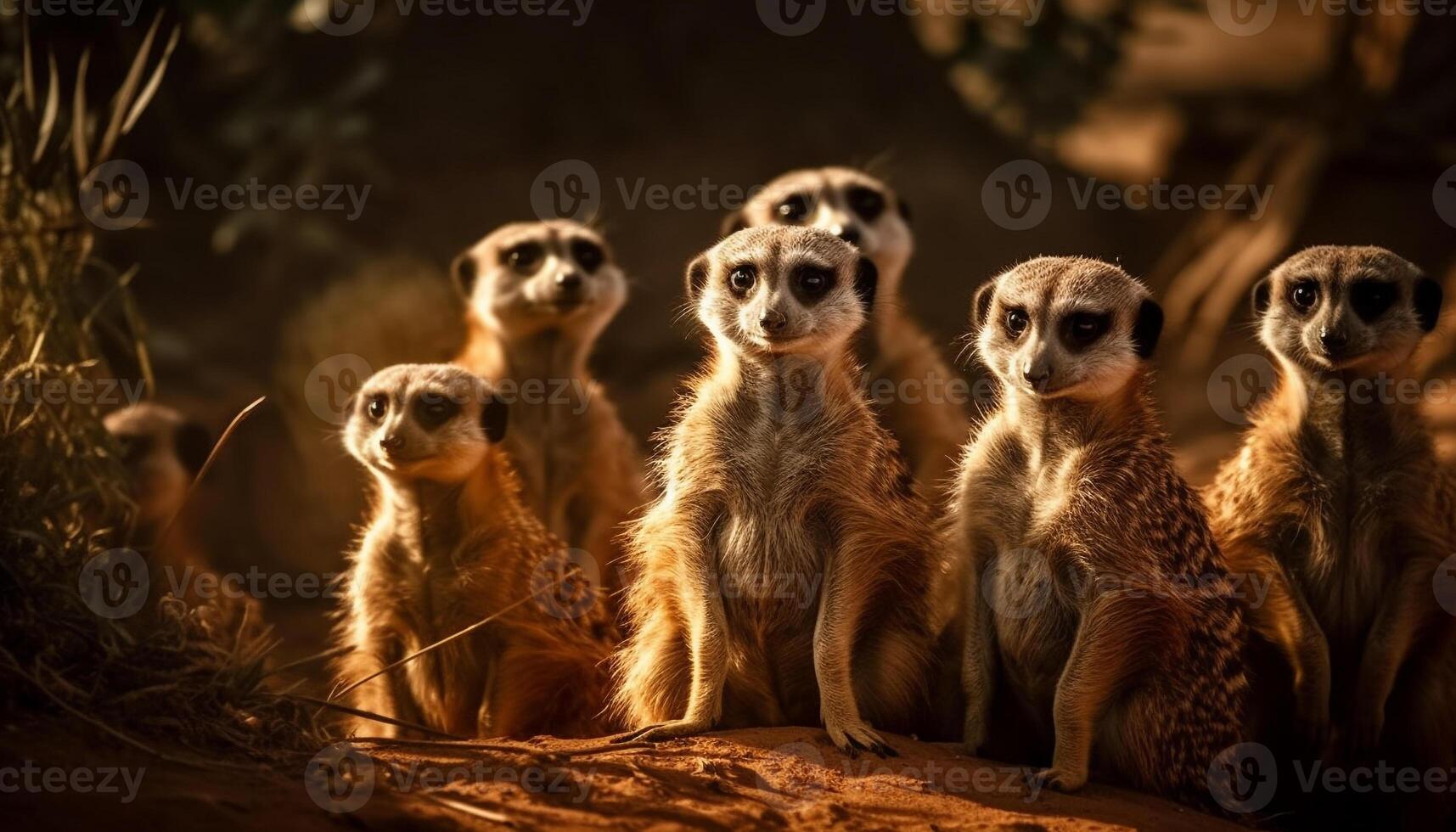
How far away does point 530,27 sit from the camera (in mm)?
8430

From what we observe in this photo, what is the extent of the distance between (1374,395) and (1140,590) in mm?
1087

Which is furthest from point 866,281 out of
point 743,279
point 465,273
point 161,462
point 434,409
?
point 161,462

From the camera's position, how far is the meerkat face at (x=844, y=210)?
18.3 ft

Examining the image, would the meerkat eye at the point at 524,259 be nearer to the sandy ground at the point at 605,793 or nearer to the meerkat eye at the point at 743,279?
the meerkat eye at the point at 743,279

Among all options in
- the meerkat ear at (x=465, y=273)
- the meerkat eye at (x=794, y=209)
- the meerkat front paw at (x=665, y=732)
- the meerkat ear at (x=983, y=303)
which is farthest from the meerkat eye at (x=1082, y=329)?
the meerkat ear at (x=465, y=273)

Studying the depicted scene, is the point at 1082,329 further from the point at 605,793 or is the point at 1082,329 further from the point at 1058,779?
the point at 605,793

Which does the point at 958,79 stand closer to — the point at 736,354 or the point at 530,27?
the point at 530,27

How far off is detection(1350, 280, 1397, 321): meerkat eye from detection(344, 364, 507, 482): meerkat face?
2424 mm

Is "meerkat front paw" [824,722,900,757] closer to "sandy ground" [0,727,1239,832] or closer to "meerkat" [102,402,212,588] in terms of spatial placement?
"sandy ground" [0,727,1239,832]

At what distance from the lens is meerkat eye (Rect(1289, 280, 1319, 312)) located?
155 inches

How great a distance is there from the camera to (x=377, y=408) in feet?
14.3

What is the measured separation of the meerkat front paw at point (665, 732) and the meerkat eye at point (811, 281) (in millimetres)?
1091

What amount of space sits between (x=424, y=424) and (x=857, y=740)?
1.61 meters

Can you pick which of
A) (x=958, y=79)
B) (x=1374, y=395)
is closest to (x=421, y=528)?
(x=1374, y=395)
